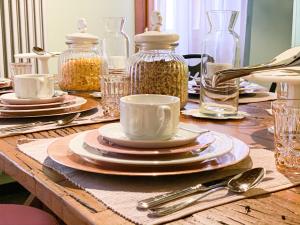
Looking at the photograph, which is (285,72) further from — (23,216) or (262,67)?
(23,216)

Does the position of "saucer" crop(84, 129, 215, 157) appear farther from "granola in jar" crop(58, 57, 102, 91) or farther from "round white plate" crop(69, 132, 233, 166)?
"granola in jar" crop(58, 57, 102, 91)

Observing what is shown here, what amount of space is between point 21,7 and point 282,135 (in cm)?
276

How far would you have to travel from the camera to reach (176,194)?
1.86ft

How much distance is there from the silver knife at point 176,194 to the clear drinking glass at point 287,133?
127mm

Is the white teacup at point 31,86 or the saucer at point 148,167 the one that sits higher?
the white teacup at point 31,86

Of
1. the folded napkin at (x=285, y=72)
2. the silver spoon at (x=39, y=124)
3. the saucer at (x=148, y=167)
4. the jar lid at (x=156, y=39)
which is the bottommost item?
the silver spoon at (x=39, y=124)

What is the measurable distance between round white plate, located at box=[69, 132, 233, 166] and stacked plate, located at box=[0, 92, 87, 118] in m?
0.37

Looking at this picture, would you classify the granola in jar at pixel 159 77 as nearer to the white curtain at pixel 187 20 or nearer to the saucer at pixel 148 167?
the saucer at pixel 148 167

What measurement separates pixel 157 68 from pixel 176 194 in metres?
0.61

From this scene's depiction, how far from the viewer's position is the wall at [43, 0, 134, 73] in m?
3.30

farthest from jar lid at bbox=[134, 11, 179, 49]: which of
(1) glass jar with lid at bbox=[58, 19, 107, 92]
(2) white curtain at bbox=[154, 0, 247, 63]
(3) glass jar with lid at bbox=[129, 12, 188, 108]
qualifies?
(2) white curtain at bbox=[154, 0, 247, 63]

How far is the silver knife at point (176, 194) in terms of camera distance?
539mm

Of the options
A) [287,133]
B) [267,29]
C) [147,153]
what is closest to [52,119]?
[147,153]

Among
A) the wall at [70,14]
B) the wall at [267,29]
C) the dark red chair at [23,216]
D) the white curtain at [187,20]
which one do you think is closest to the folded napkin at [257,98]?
the dark red chair at [23,216]
